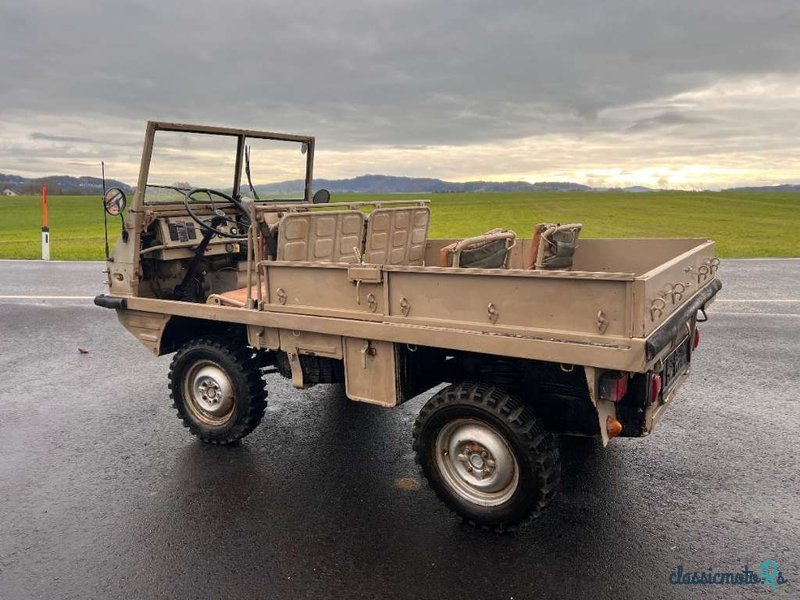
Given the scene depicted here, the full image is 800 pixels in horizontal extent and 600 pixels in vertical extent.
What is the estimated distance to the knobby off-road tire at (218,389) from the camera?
4738 mm

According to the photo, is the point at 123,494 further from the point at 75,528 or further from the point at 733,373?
the point at 733,373

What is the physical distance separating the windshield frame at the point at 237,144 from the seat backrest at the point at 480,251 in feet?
7.87

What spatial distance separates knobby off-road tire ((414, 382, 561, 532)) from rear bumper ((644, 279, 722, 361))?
0.82 m

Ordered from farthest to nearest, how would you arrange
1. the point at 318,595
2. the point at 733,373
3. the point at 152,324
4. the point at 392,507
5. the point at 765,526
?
the point at 733,373, the point at 152,324, the point at 392,507, the point at 765,526, the point at 318,595

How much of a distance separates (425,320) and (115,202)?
2.70 m

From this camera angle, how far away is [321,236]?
461 centimetres

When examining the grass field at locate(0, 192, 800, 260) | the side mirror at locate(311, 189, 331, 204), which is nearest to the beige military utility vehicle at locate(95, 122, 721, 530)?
the side mirror at locate(311, 189, 331, 204)

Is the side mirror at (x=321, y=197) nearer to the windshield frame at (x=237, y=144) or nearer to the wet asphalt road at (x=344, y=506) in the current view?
the windshield frame at (x=237, y=144)

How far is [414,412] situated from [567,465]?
4.85 ft

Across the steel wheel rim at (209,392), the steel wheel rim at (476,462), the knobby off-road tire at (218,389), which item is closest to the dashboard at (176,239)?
the knobby off-road tire at (218,389)

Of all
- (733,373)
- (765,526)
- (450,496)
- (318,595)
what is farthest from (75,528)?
(733,373)

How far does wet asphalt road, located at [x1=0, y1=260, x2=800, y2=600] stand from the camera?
3.26m

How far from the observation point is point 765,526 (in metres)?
3.64

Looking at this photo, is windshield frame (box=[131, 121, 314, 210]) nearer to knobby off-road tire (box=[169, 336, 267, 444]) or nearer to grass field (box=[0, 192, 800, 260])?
knobby off-road tire (box=[169, 336, 267, 444])
